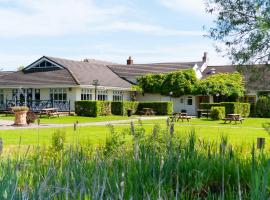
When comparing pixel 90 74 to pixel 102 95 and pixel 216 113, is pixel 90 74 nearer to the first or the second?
pixel 102 95

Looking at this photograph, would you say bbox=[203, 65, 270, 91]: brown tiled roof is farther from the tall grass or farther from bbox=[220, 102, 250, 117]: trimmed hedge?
bbox=[220, 102, 250, 117]: trimmed hedge

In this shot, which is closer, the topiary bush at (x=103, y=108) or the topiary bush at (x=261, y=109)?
the topiary bush at (x=103, y=108)

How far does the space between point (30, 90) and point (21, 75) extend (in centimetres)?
362

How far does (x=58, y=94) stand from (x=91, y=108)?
8.02 m

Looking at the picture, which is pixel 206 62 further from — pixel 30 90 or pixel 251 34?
pixel 251 34

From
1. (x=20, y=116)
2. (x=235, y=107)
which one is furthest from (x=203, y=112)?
(x=20, y=116)

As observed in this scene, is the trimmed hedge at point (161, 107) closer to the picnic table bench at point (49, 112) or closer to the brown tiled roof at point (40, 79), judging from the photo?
the brown tiled roof at point (40, 79)

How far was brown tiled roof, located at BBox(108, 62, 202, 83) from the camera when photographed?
61.8 m

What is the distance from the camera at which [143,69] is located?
64.1 m

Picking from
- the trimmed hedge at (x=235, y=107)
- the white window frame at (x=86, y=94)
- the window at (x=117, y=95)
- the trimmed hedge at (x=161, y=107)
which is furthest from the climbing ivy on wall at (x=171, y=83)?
the white window frame at (x=86, y=94)

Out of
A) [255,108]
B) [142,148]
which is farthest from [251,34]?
[255,108]

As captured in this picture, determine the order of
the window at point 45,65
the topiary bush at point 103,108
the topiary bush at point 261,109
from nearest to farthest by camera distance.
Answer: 1. the topiary bush at point 103,108
2. the topiary bush at point 261,109
3. the window at point 45,65

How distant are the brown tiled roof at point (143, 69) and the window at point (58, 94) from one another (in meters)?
13.8

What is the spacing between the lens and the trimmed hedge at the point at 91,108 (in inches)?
1692
